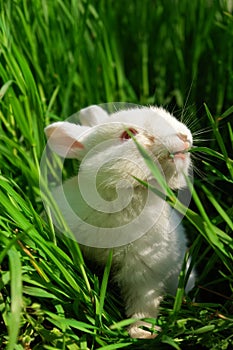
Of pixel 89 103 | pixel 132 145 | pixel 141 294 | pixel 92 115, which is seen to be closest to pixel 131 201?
pixel 132 145

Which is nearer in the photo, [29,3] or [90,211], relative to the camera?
[90,211]

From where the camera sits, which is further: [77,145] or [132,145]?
[77,145]

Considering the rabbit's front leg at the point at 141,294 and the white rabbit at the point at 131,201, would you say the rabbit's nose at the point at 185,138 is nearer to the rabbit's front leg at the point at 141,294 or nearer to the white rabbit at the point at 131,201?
the white rabbit at the point at 131,201

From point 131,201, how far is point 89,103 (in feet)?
3.14

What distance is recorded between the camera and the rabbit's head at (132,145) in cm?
153

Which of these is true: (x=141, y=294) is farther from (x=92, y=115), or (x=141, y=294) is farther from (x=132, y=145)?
(x=92, y=115)

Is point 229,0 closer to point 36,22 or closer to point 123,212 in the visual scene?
point 36,22

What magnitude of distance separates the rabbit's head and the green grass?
9cm

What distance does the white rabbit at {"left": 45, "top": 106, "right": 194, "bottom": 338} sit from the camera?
60.9 inches

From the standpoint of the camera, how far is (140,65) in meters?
2.83

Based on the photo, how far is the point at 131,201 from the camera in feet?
5.25

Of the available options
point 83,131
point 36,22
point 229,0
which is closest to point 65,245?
point 83,131

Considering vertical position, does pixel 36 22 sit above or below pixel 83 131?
above

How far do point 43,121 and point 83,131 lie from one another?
297 millimetres
